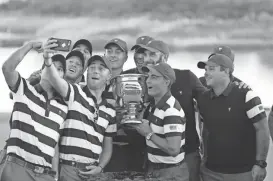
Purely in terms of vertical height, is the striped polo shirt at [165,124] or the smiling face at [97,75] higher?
the smiling face at [97,75]

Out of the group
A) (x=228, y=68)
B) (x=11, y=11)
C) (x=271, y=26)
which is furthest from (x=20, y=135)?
(x=271, y=26)

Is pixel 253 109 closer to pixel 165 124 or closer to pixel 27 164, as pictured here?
pixel 165 124

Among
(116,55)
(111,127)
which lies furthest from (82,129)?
(116,55)

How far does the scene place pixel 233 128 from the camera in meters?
2.55

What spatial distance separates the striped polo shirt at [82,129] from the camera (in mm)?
2258

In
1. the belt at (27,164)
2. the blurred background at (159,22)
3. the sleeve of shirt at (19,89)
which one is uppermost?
the blurred background at (159,22)

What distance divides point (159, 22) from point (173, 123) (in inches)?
63.9

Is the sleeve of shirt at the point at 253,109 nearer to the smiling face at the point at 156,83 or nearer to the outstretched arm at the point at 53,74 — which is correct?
the smiling face at the point at 156,83

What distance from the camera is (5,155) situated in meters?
2.23

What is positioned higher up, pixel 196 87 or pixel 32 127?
pixel 196 87

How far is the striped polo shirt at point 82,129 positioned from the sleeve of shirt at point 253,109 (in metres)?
0.77

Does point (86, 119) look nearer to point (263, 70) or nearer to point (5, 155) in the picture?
point (5, 155)

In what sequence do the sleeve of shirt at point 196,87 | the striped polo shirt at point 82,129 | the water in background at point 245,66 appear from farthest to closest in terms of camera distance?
1. the water in background at point 245,66
2. the sleeve of shirt at point 196,87
3. the striped polo shirt at point 82,129

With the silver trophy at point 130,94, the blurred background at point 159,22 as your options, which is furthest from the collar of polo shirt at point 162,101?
the blurred background at point 159,22
